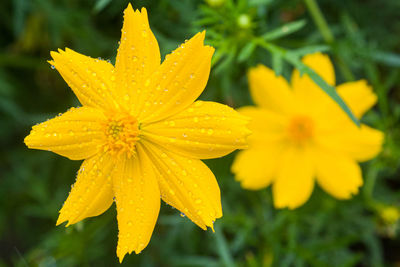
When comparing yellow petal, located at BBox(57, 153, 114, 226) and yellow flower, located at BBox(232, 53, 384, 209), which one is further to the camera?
yellow flower, located at BBox(232, 53, 384, 209)

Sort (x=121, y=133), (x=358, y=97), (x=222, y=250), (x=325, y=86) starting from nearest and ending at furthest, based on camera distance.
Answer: (x=121, y=133), (x=325, y=86), (x=358, y=97), (x=222, y=250)

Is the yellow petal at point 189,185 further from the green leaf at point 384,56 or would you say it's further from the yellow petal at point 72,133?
the green leaf at point 384,56

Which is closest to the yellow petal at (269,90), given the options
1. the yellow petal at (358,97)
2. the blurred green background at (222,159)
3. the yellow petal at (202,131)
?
the blurred green background at (222,159)

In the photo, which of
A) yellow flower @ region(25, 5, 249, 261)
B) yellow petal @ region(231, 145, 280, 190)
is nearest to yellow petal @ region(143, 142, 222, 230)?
yellow flower @ region(25, 5, 249, 261)

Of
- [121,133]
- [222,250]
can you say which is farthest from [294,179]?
[121,133]

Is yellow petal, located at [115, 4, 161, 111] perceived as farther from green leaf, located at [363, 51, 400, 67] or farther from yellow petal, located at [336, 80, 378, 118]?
green leaf, located at [363, 51, 400, 67]

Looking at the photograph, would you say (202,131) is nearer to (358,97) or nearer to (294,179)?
(294,179)
